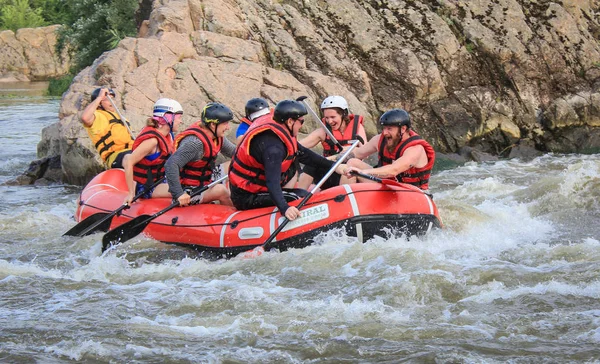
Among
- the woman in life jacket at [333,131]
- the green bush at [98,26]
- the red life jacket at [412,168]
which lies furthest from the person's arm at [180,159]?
the green bush at [98,26]

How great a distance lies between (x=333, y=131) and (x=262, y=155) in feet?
6.16

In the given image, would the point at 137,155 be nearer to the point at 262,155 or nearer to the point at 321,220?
the point at 262,155

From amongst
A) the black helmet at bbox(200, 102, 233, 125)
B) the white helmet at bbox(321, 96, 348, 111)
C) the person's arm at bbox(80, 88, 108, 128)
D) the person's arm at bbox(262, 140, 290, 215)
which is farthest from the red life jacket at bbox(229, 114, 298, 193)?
the person's arm at bbox(80, 88, 108, 128)

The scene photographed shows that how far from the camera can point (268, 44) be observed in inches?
514

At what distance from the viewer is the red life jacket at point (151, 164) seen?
772cm

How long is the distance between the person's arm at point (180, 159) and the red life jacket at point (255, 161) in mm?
419

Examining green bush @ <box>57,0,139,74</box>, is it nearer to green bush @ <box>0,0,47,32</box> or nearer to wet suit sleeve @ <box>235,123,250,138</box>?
wet suit sleeve @ <box>235,123,250,138</box>

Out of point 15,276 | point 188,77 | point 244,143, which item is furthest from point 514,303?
point 188,77

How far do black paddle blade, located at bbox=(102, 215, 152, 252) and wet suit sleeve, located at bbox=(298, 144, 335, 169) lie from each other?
1.53 meters

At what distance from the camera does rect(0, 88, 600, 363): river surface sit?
4832 mm

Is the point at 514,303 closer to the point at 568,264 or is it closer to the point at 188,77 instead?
the point at 568,264

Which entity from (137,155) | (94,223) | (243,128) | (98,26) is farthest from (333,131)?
(98,26)

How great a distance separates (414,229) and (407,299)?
118cm

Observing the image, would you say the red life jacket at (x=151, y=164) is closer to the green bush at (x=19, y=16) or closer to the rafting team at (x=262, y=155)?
the rafting team at (x=262, y=155)
